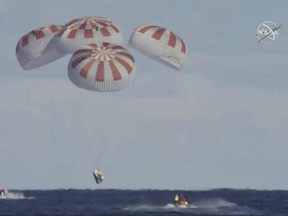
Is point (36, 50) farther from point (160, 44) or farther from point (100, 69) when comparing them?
point (160, 44)

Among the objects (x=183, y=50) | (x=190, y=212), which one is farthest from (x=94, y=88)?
(x=190, y=212)

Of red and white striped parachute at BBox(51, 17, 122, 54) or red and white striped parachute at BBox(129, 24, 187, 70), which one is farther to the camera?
red and white striped parachute at BBox(129, 24, 187, 70)

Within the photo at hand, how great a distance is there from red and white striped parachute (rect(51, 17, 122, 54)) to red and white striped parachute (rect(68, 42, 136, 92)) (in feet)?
1.28

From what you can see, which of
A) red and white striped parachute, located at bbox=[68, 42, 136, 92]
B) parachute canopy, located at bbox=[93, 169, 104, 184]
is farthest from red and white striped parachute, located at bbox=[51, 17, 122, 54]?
parachute canopy, located at bbox=[93, 169, 104, 184]

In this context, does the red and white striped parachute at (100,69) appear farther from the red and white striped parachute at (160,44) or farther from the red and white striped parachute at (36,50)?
the red and white striped parachute at (36,50)

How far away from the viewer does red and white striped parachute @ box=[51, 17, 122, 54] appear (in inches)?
2373

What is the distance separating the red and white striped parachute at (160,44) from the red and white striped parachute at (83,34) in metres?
1.22

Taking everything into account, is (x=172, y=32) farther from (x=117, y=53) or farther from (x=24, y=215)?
(x=24, y=215)

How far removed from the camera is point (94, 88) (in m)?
59.7

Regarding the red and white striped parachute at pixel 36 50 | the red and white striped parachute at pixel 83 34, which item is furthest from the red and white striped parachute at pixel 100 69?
the red and white striped parachute at pixel 36 50

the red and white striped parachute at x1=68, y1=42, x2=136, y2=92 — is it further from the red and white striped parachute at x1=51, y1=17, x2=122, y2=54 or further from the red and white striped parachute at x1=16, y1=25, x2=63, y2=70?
the red and white striped parachute at x1=16, y1=25, x2=63, y2=70

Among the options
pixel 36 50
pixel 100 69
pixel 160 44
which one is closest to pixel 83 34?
pixel 100 69

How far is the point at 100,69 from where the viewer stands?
59781mm

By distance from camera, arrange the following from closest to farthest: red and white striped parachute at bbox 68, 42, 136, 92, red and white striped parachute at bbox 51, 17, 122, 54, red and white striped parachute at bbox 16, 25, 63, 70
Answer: red and white striped parachute at bbox 68, 42, 136, 92, red and white striped parachute at bbox 51, 17, 122, 54, red and white striped parachute at bbox 16, 25, 63, 70
